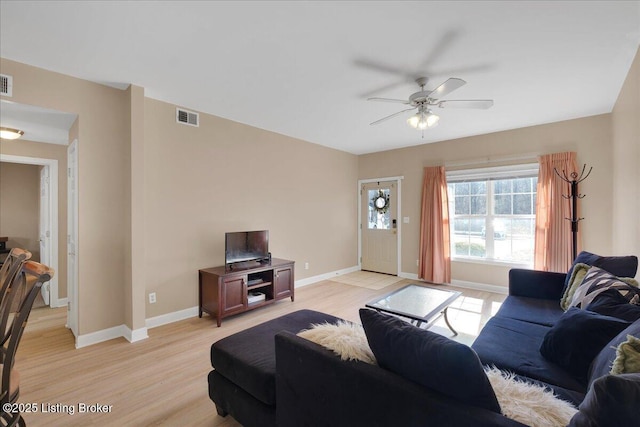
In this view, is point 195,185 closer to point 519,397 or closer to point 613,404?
point 519,397

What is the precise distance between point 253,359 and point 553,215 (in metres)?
4.53

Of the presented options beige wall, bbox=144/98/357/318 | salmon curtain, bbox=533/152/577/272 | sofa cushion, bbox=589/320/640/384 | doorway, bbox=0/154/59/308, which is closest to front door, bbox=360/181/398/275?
beige wall, bbox=144/98/357/318

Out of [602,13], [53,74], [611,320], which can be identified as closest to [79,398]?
[53,74]

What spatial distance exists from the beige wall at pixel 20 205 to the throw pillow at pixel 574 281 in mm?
7493

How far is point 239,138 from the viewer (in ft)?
13.2

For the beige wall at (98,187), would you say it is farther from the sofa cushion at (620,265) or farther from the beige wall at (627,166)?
the beige wall at (627,166)

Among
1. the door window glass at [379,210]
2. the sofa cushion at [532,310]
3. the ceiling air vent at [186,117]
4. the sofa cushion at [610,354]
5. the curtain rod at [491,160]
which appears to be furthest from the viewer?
the door window glass at [379,210]

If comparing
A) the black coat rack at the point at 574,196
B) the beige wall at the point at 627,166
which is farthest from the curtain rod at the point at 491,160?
the beige wall at the point at 627,166

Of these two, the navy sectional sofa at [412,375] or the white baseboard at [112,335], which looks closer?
the navy sectional sofa at [412,375]

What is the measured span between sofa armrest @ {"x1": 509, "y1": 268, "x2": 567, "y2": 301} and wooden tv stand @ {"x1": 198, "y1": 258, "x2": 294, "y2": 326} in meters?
2.76

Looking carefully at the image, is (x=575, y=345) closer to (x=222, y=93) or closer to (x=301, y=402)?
(x=301, y=402)

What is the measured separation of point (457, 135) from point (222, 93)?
3833 millimetres

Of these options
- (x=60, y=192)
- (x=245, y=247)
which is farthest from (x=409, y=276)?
(x=60, y=192)

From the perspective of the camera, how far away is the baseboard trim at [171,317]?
3166mm
